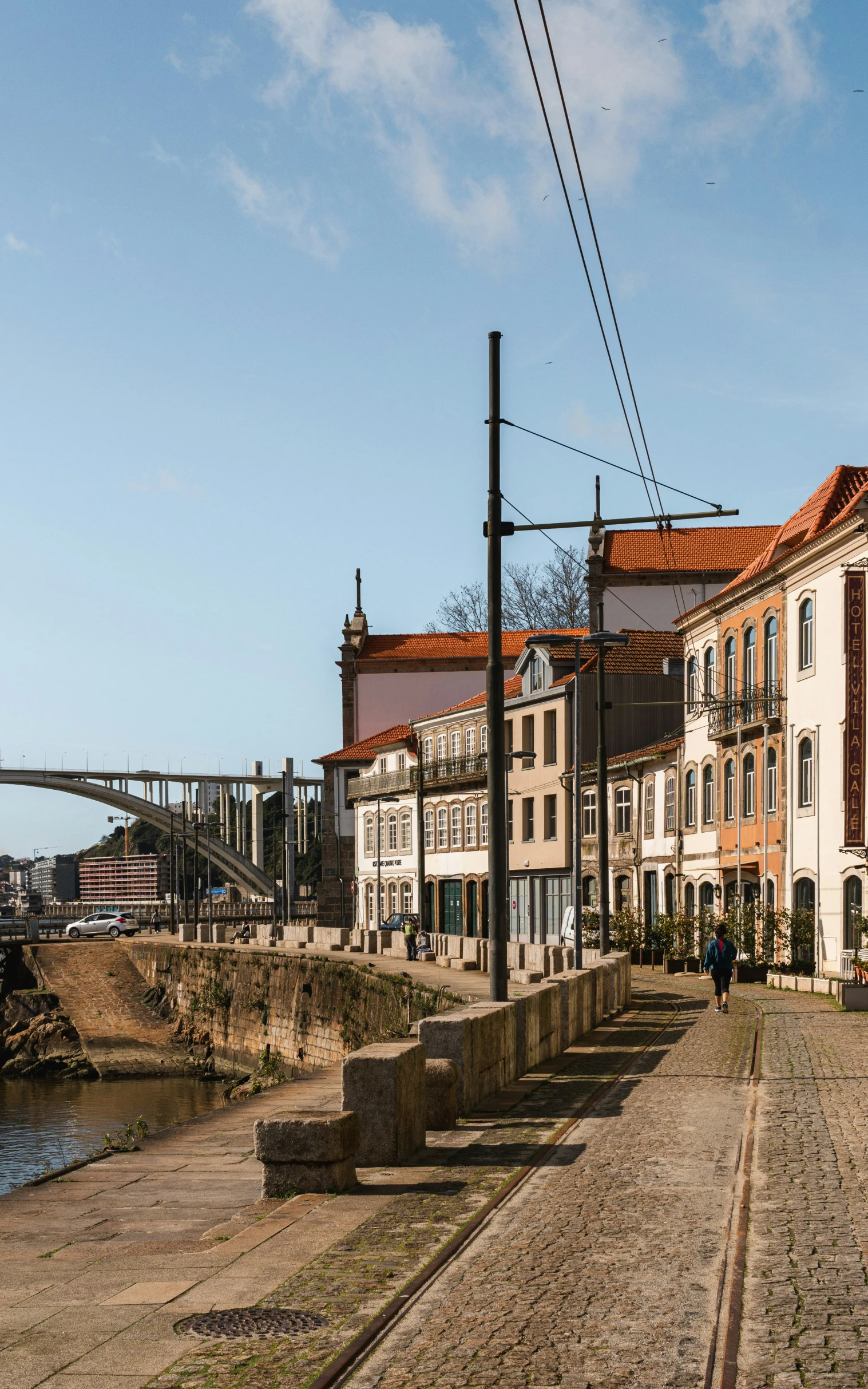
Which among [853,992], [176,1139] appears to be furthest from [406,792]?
[176,1139]

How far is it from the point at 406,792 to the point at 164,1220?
63.8 m

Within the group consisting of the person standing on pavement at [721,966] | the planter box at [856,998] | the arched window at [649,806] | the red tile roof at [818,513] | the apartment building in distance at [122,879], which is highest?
the red tile roof at [818,513]

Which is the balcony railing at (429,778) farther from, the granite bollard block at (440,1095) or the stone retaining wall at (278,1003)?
the granite bollard block at (440,1095)

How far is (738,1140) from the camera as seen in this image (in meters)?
11.8

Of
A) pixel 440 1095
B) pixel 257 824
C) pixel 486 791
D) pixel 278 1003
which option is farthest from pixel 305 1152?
pixel 257 824

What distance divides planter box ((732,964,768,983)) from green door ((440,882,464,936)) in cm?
2837

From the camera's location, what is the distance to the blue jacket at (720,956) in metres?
26.4

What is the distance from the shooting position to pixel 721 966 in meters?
26.4

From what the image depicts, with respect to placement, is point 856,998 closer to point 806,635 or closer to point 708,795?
point 806,635

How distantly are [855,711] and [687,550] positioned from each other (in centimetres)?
3581

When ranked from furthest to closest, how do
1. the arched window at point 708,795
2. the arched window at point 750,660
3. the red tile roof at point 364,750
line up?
the red tile roof at point 364,750, the arched window at point 708,795, the arched window at point 750,660

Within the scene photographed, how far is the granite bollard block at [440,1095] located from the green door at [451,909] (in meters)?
54.0

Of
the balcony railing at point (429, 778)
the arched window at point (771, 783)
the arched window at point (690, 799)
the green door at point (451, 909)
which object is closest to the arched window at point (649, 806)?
the arched window at point (690, 799)

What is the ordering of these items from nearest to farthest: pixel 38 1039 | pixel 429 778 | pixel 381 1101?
pixel 381 1101 < pixel 38 1039 < pixel 429 778
